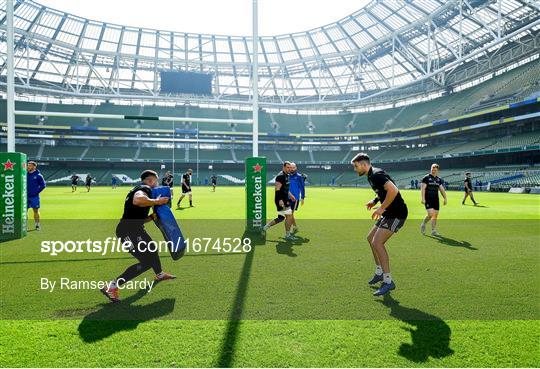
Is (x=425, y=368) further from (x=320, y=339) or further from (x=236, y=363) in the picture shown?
(x=236, y=363)

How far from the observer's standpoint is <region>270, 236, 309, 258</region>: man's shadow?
785 cm

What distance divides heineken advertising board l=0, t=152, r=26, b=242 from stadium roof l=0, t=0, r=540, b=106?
32423 millimetres

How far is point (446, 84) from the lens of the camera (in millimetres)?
59625

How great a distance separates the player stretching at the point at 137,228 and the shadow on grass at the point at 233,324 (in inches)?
56.0

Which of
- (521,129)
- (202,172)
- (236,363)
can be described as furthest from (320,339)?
(202,172)

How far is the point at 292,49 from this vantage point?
5725 centimetres

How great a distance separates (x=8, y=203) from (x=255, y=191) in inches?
264

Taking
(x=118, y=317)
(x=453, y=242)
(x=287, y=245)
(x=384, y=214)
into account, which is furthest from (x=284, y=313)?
(x=453, y=242)

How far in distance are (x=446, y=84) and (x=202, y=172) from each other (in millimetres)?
46339

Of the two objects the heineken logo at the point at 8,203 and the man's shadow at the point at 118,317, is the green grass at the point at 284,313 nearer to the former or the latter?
the man's shadow at the point at 118,317

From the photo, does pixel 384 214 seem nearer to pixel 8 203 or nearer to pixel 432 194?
pixel 432 194

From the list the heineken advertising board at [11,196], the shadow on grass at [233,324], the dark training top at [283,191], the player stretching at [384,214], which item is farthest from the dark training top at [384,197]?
the heineken advertising board at [11,196]

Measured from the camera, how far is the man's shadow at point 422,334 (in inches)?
133

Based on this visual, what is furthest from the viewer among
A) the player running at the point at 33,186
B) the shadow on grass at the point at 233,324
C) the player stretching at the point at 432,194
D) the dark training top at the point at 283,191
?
the player running at the point at 33,186
